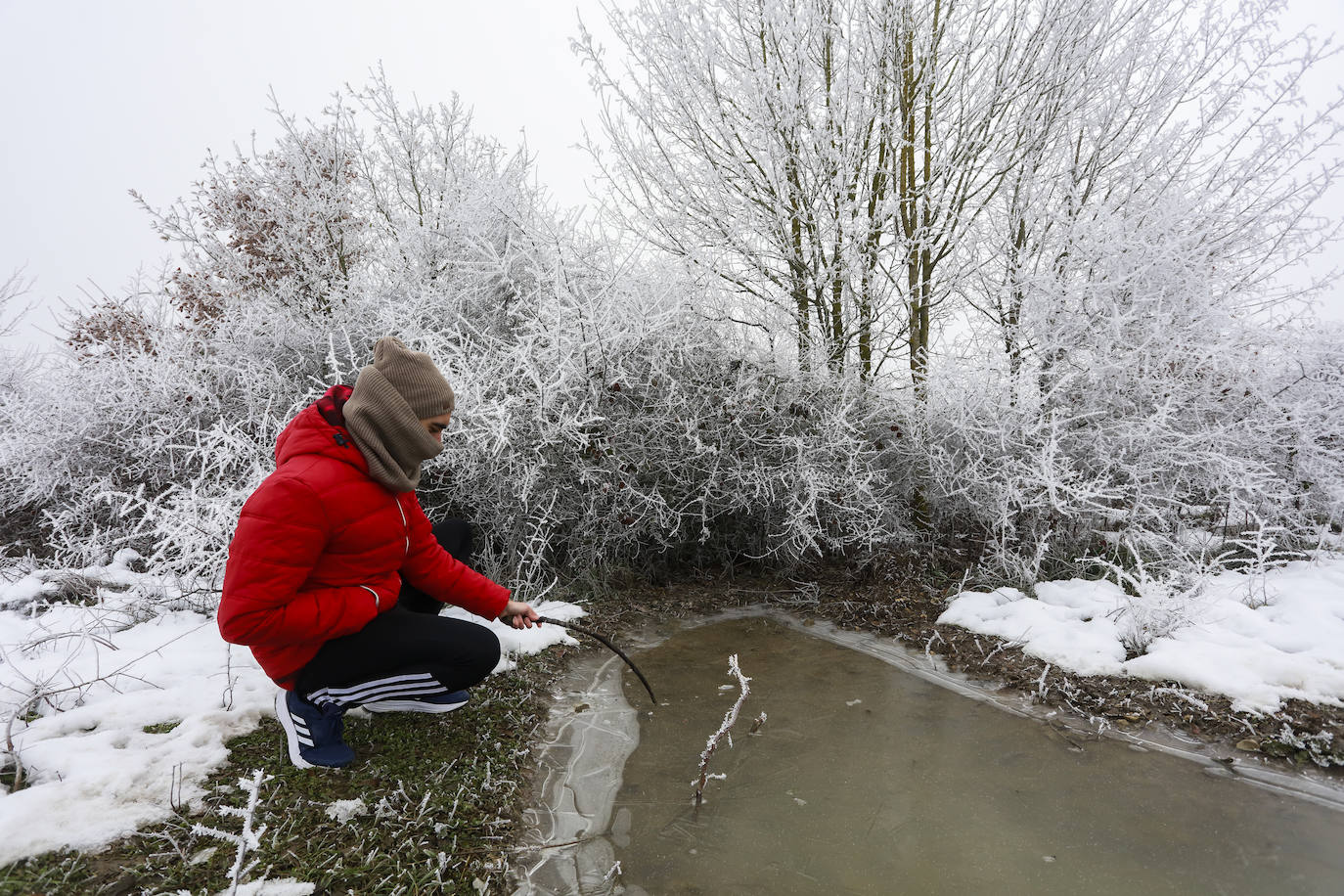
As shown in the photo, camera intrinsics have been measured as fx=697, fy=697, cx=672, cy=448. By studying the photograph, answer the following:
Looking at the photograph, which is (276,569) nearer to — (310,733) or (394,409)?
(394,409)

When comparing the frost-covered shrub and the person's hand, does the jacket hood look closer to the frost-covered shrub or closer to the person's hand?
the person's hand

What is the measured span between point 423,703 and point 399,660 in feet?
1.26

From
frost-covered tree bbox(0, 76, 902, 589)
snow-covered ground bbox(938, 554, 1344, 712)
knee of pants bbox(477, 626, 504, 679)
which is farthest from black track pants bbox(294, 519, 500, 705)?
snow-covered ground bbox(938, 554, 1344, 712)

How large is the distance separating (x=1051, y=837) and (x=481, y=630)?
2174mm

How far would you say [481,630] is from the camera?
110 inches

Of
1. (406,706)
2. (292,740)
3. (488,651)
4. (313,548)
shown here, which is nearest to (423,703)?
(406,706)

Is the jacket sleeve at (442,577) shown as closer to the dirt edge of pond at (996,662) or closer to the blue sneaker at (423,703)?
the blue sneaker at (423,703)

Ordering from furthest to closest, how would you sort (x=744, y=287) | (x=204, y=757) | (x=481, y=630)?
1. (x=744, y=287)
2. (x=481, y=630)
3. (x=204, y=757)

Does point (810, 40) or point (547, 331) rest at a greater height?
point (810, 40)

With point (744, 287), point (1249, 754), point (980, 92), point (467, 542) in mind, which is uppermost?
point (980, 92)

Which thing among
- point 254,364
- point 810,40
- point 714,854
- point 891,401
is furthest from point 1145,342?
point 254,364

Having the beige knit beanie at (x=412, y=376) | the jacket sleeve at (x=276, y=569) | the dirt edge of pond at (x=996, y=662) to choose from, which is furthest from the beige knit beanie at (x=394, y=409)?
the dirt edge of pond at (x=996, y=662)

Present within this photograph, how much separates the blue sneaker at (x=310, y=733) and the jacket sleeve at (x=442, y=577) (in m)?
0.55

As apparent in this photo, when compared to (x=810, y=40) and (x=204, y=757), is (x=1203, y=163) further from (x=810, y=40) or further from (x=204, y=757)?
(x=204, y=757)
